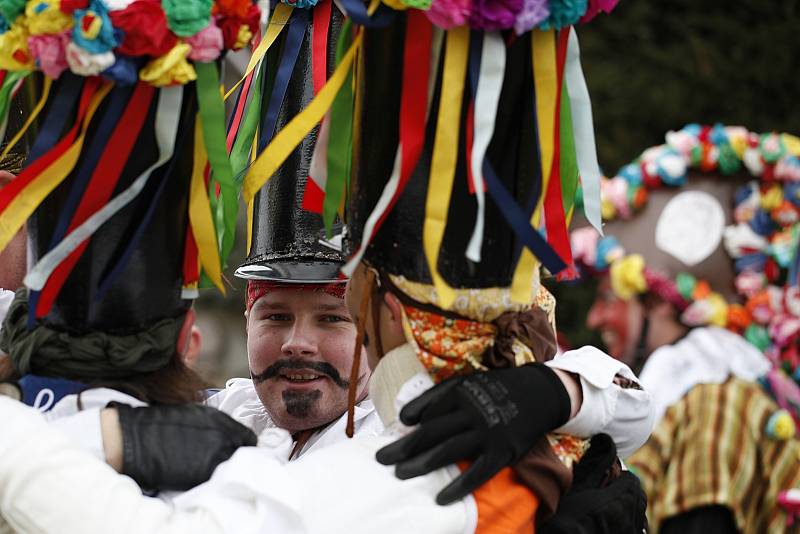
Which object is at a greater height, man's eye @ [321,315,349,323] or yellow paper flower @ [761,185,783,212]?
yellow paper flower @ [761,185,783,212]

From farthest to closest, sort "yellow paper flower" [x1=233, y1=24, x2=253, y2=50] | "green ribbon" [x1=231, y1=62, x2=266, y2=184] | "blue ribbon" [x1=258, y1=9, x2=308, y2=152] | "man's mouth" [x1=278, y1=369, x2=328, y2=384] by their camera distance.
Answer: "man's mouth" [x1=278, y1=369, x2=328, y2=384], "blue ribbon" [x1=258, y1=9, x2=308, y2=152], "green ribbon" [x1=231, y1=62, x2=266, y2=184], "yellow paper flower" [x1=233, y1=24, x2=253, y2=50]

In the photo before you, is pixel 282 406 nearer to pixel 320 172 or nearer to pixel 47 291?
pixel 320 172

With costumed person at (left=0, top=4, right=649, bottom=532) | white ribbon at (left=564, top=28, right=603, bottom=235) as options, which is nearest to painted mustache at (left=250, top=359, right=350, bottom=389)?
costumed person at (left=0, top=4, right=649, bottom=532)

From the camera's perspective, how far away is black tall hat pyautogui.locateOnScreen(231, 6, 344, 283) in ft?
10.8

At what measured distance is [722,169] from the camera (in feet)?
19.4

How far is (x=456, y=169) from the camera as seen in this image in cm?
242

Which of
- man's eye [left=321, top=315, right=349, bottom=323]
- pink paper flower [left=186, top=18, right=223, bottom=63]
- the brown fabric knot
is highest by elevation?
pink paper flower [left=186, top=18, right=223, bottom=63]

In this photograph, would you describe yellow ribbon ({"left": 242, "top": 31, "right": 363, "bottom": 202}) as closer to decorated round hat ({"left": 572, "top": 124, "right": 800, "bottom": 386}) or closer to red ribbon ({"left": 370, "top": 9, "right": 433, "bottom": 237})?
red ribbon ({"left": 370, "top": 9, "right": 433, "bottom": 237})

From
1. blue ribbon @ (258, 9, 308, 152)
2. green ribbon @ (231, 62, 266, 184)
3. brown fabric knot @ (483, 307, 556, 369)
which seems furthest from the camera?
blue ribbon @ (258, 9, 308, 152)

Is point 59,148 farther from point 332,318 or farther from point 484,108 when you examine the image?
point 332,318

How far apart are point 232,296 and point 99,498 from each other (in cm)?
704

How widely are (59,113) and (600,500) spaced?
1248mm

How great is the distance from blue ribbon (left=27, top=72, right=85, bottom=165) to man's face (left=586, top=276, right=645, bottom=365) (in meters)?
4.06

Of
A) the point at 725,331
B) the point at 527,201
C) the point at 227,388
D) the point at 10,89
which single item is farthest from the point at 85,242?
the point at 725,331
